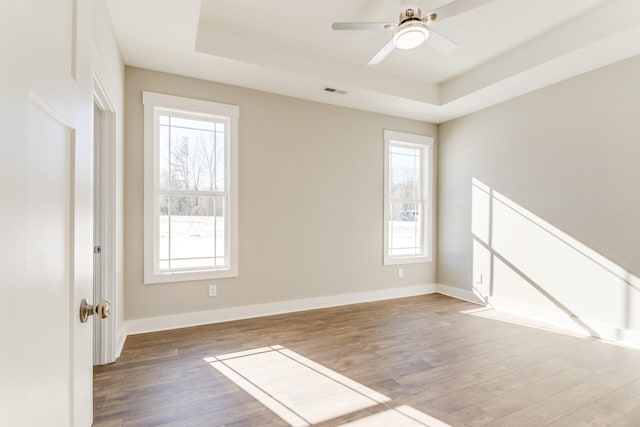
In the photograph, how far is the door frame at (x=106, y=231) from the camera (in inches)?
100

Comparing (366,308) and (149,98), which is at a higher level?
(149,98)

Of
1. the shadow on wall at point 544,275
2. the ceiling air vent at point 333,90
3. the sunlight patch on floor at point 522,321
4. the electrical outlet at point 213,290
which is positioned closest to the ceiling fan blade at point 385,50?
the ceiling air vent at point 333,90

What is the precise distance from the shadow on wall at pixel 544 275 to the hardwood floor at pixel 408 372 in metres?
0.31

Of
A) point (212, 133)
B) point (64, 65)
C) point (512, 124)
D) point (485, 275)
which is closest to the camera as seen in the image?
point (64, 65)

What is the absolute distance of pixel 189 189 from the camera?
3574 millimetres

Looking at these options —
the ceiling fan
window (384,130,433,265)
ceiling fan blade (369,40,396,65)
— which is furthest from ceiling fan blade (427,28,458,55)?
window (384,130,433,265)

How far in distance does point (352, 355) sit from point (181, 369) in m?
1.42

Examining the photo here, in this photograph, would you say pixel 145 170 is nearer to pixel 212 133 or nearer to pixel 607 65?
pixel 212 133

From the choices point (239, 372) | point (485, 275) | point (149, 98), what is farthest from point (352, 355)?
point (149, 98)

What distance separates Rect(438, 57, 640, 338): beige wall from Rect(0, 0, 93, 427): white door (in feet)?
14.1

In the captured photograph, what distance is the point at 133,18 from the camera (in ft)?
8.19

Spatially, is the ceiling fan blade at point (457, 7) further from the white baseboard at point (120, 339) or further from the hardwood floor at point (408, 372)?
the white baseboard at point (120, 339)

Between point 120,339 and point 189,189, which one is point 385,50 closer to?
point 189,189

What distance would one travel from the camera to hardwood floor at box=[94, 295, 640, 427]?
1965 millimetres
